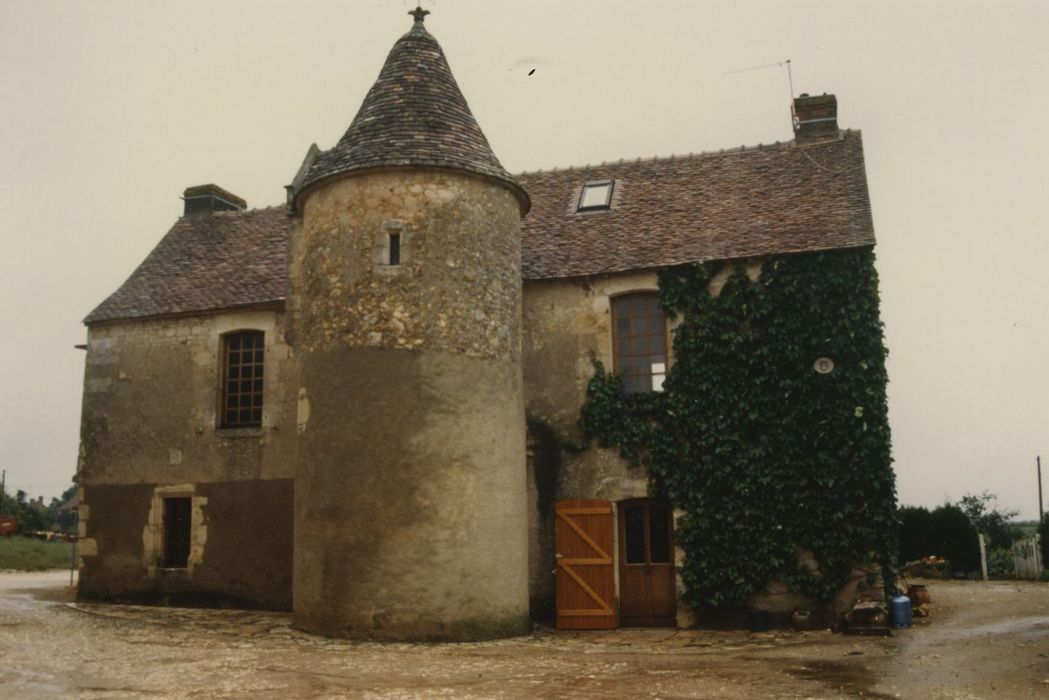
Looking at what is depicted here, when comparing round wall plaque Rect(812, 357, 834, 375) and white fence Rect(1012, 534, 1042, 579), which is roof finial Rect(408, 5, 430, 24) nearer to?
round wall plaque Rect(812, 357, 834, 375)

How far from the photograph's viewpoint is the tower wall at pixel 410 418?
12.5m

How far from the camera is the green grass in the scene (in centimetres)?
2945

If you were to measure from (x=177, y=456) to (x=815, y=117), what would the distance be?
13.6m

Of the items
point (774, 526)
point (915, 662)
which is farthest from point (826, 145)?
point (915, 662)

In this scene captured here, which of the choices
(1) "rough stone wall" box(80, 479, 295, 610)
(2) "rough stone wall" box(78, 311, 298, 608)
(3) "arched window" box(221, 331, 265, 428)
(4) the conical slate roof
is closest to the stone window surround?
(4) the conical slate roof

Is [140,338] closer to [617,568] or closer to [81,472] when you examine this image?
[81,472]

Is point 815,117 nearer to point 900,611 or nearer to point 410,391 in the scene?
point 900,611

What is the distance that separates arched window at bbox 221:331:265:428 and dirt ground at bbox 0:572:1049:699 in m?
3.70

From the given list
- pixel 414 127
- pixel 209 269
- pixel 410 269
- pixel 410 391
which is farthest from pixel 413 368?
pixel 209 269

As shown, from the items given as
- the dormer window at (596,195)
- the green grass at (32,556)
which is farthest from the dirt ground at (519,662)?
the green grass at (32,556)

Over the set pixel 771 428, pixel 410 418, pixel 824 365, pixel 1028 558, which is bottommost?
pixel 1028 558

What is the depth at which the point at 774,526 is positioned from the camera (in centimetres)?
1402

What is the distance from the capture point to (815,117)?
1764 centimetres

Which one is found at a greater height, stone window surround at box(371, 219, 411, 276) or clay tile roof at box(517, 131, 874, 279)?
clay tile roof at box(517, 131, 874, 279)
